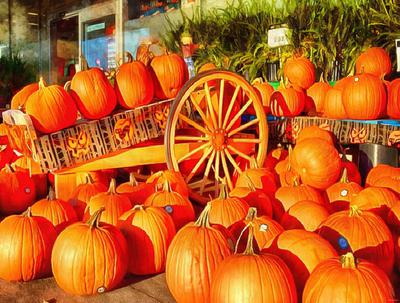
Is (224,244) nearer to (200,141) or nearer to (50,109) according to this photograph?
(50,109)

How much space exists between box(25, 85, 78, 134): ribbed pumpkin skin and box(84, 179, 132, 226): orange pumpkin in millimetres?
776

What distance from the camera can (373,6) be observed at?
518cm

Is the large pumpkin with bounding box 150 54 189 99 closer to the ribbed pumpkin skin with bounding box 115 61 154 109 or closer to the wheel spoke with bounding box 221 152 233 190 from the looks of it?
the ribbed pumpkin skin with bounding box 115 61 154 109

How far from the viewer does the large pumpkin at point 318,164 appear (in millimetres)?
3250

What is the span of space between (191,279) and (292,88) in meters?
A: 3.01

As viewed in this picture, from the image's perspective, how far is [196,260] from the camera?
193cm

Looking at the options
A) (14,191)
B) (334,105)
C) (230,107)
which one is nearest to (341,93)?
(334,105)

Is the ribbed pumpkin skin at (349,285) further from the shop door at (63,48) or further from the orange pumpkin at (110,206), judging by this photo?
the shop door at (63,48)

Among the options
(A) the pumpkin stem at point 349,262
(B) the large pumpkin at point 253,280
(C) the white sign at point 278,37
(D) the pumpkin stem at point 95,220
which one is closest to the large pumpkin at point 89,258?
(D) the pumpkin stem at point 95,220

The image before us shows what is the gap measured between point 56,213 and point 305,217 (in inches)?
49.8

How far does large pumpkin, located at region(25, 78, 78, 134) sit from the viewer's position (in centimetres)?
308

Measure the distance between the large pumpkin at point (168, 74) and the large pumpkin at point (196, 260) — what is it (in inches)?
73.2

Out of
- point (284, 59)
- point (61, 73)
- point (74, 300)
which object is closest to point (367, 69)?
point (284, 59)

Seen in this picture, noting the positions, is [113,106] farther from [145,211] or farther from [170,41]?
[170,41]
